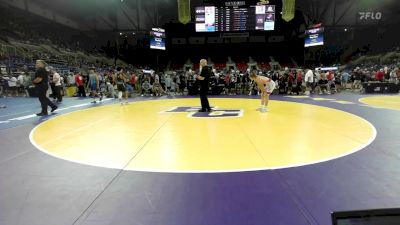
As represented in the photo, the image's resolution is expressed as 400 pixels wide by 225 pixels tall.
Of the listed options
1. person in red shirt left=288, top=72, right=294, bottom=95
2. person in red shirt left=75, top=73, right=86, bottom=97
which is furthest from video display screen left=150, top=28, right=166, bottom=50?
person in red shirt left=288, top=72, right=294, bottom=95

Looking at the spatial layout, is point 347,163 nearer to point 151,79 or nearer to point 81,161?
point 81,161

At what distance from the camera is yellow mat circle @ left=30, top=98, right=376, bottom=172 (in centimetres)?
394

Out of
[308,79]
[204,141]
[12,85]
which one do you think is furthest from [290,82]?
[12,85]

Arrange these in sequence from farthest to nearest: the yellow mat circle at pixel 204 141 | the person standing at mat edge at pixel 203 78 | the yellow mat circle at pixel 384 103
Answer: the yellow mat circle at pixel 384 103
the person standing at mat edge at pixel 203 78
the yellow mat circle at pixel 204 141

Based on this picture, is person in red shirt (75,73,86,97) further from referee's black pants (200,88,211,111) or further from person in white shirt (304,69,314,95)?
person in white shirt (304,69,314,95)

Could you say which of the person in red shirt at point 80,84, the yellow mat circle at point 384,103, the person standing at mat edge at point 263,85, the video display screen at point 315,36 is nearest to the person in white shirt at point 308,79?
the yellow mat circle at point 384,103

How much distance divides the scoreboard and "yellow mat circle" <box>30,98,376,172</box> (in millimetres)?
14000

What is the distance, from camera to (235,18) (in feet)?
67.0

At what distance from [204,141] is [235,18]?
1704 centimetres

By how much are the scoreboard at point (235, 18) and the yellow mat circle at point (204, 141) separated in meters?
14.0

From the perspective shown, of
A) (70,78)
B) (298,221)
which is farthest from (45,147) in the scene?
(70,78)

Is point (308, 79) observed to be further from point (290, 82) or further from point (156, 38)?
point (156, 38)

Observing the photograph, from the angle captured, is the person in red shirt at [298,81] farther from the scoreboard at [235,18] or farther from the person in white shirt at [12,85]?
the person in white shirt at [12,85]

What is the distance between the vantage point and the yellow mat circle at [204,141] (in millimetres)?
3943
